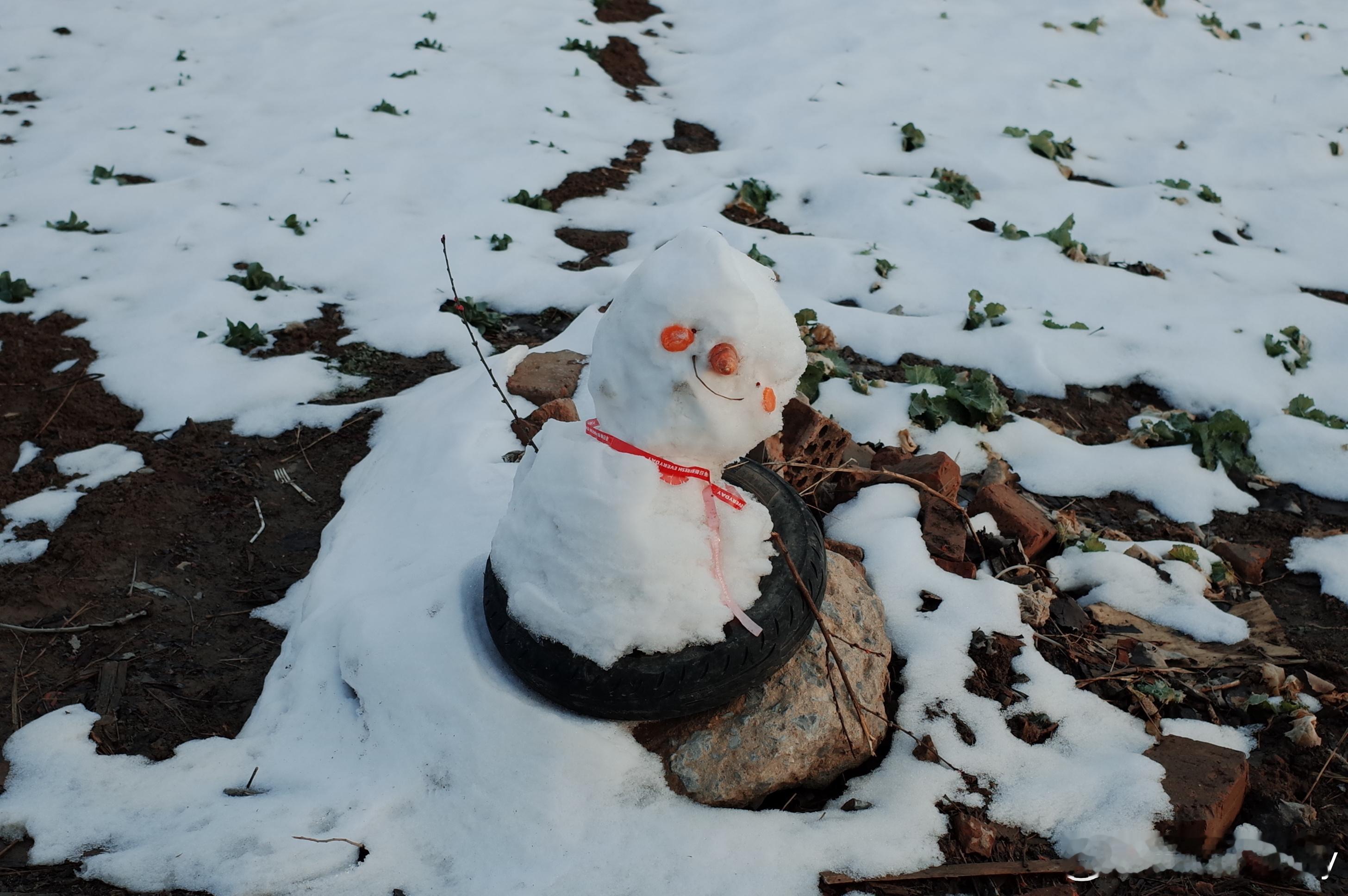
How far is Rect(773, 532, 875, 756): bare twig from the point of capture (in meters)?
2.46

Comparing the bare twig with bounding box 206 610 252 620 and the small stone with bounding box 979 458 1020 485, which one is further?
the small stone with bounding box 979 458 1020 485

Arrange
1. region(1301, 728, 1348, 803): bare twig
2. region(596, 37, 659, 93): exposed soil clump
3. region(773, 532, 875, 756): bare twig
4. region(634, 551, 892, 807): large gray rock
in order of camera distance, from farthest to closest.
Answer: region(596, 37, 659, 93): exposed soil clump, region(1301, 728, 1348, 803): bare twig, region(634, 551, 892, 807): large gray rock, region(773, 532, 875, 756): bare twig

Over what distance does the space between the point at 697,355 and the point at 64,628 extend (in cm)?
285

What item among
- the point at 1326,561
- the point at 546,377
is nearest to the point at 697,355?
the point at 546,377

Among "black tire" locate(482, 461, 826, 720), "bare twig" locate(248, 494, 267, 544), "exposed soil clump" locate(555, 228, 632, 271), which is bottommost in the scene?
"bare twig" locate(248, 494, 267, 544)

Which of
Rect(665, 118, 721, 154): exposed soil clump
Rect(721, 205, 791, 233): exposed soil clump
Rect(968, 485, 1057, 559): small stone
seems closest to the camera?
Rect(968, 485, 1057, 559): small stone

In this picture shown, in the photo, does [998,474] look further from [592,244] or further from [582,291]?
[592,244]

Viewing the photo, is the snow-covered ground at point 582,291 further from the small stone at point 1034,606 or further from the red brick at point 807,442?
the red brick at point 807,442

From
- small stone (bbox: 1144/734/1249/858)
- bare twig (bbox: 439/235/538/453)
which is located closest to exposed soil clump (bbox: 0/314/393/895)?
bare twig (bbox: 439/235/538/453)

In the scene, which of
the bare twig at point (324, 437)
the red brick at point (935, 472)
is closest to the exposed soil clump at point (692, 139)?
the bare twig at point (324, 437)

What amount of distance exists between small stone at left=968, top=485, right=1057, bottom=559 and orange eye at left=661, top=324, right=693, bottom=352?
6.72 ft

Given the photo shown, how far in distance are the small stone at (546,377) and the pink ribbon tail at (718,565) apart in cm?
184

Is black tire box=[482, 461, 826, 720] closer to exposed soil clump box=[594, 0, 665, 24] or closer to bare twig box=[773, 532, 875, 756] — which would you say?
bare twig box=[773, 532, 875, 756]

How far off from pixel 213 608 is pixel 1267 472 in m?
5.00
